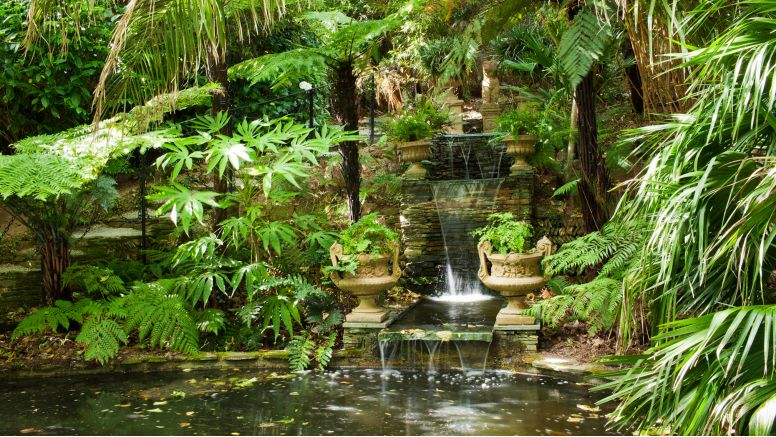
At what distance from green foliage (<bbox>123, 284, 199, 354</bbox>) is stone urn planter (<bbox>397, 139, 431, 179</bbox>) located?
12.6 feet

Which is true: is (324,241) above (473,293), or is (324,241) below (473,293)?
above

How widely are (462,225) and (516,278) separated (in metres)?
2.56

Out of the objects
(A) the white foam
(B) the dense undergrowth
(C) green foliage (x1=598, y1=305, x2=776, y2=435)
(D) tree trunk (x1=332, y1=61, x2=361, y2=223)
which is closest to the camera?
(C) green foliage (x1=598, y1=305, x2=776, y2=435)

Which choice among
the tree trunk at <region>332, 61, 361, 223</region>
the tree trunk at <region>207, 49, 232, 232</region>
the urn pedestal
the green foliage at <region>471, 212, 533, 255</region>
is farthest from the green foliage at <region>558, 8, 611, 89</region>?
the urn pedestal

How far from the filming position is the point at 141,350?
666 centimetres

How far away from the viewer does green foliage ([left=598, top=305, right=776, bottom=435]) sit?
261 cm

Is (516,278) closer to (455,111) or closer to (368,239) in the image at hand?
(368,239)

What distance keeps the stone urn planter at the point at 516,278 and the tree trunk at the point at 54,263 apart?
12.8 ft

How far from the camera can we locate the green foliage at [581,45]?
212 inches

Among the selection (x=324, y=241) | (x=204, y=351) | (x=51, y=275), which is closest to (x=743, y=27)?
(x=324, y=241)

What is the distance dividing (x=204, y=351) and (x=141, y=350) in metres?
0.54

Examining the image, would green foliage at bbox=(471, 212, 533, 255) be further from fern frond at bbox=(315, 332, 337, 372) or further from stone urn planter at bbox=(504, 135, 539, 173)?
stone urn planter at bbox=(504, 135, 539, 173)

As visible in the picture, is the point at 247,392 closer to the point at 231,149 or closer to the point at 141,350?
the point at 141,350

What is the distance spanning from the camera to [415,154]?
379 inches
